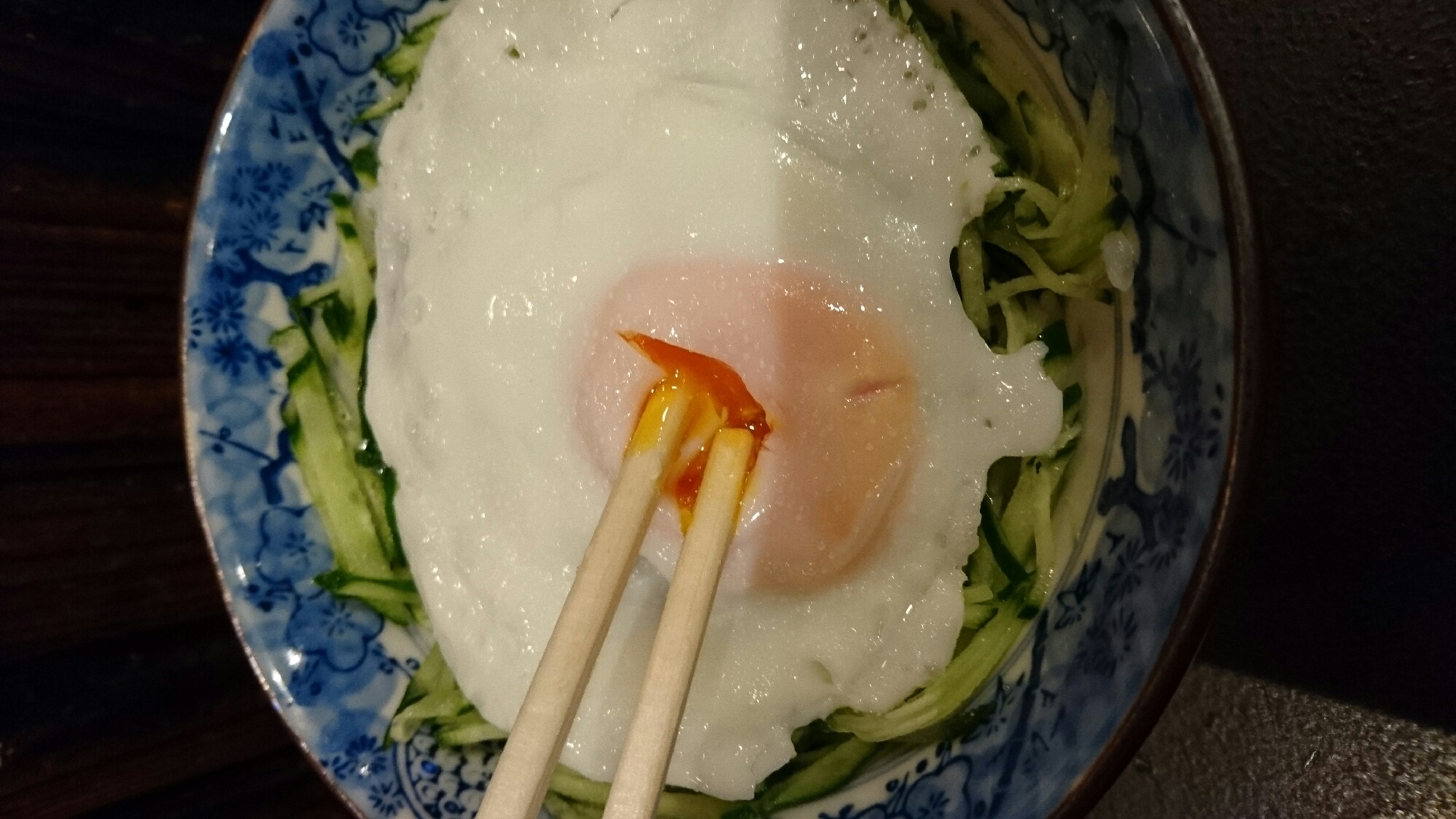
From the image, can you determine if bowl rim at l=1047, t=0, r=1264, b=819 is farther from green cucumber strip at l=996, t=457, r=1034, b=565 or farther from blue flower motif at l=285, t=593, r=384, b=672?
blue flower motif at l=285, t=593, r=384, b=672

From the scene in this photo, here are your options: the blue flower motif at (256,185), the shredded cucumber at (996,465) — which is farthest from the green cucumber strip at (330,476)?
the blue flower motif at (256,185)

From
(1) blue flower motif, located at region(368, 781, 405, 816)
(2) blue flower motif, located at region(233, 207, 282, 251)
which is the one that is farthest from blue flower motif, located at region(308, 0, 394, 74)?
(1) blue flower motif, located at region(368, 781, 405, 816)

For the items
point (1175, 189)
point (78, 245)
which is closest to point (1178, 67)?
point (1175, 189)

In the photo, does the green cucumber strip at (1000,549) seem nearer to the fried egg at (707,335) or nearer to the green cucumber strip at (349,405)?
the fried egg at (707,335)

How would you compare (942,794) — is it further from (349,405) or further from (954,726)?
(349,405)

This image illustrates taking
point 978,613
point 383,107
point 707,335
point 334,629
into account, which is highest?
point 383,107

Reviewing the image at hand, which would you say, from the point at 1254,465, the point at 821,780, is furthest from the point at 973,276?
the point at 821,780

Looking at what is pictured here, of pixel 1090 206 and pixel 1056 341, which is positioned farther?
pixel 1056 341
